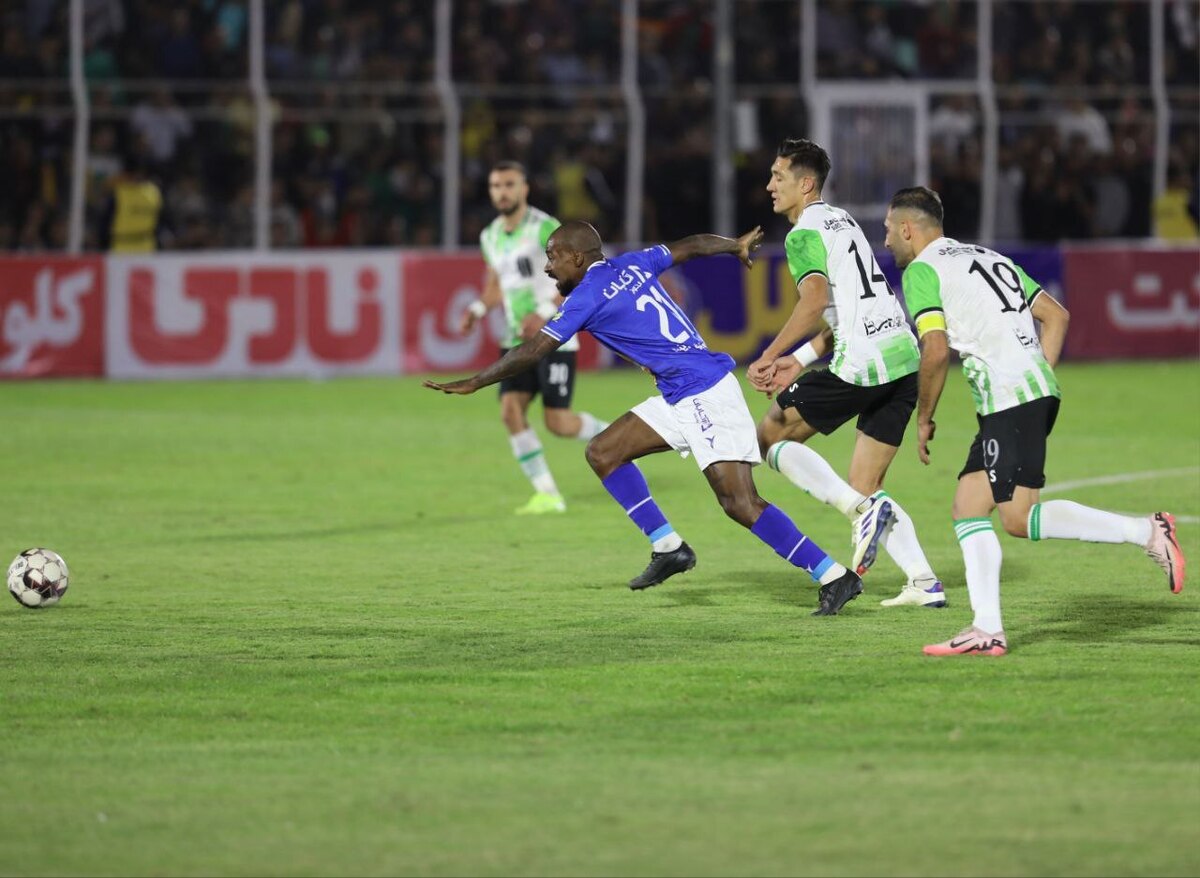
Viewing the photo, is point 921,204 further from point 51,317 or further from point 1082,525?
point 51,317

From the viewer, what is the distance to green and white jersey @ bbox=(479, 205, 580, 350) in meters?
13.7

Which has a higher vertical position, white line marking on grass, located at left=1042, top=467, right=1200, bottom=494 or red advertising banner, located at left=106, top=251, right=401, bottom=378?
red advertising banner, located at left=106, top=251, right=401, bottom=378

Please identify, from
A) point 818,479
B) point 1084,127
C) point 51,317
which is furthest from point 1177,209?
point 818,479

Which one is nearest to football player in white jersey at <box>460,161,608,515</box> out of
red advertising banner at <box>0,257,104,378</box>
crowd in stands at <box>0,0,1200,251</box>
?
crowd in stands at <box>0,0,1200,251</box>

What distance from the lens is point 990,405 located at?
7922 mm

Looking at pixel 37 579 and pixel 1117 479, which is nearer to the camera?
pixel 37 579

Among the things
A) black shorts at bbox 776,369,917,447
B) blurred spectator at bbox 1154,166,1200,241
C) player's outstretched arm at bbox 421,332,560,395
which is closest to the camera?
player's outstretched arm at bbox 421,332,560,395

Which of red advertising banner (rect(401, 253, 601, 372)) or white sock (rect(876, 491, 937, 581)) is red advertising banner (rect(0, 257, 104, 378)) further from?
white sock (rect(876, 491, 937, 581))

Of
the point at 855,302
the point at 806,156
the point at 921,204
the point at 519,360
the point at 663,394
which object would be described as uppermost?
the point at 806,156

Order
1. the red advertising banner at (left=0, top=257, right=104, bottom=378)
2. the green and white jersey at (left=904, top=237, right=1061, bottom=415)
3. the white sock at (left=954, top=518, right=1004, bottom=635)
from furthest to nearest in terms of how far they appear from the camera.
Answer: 1. the red advertising banner at (left=0, top=257, right=104, bottom=378)
2. the green and white jersey at (left=904, top=237, right=1061, bottom=415)
3. the white sock at (left=954, top=518, right=1004, bottom=635)

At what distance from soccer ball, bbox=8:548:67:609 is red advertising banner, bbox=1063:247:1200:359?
1655 centimetres

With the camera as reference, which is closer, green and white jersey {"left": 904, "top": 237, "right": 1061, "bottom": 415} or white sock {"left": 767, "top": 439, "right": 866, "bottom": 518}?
green and white jersey {"left": 904, "top": 237, "right": 1061, "bottom": 415}

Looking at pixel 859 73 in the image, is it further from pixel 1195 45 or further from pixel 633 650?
pixel 633 650

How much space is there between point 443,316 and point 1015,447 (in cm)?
1547
